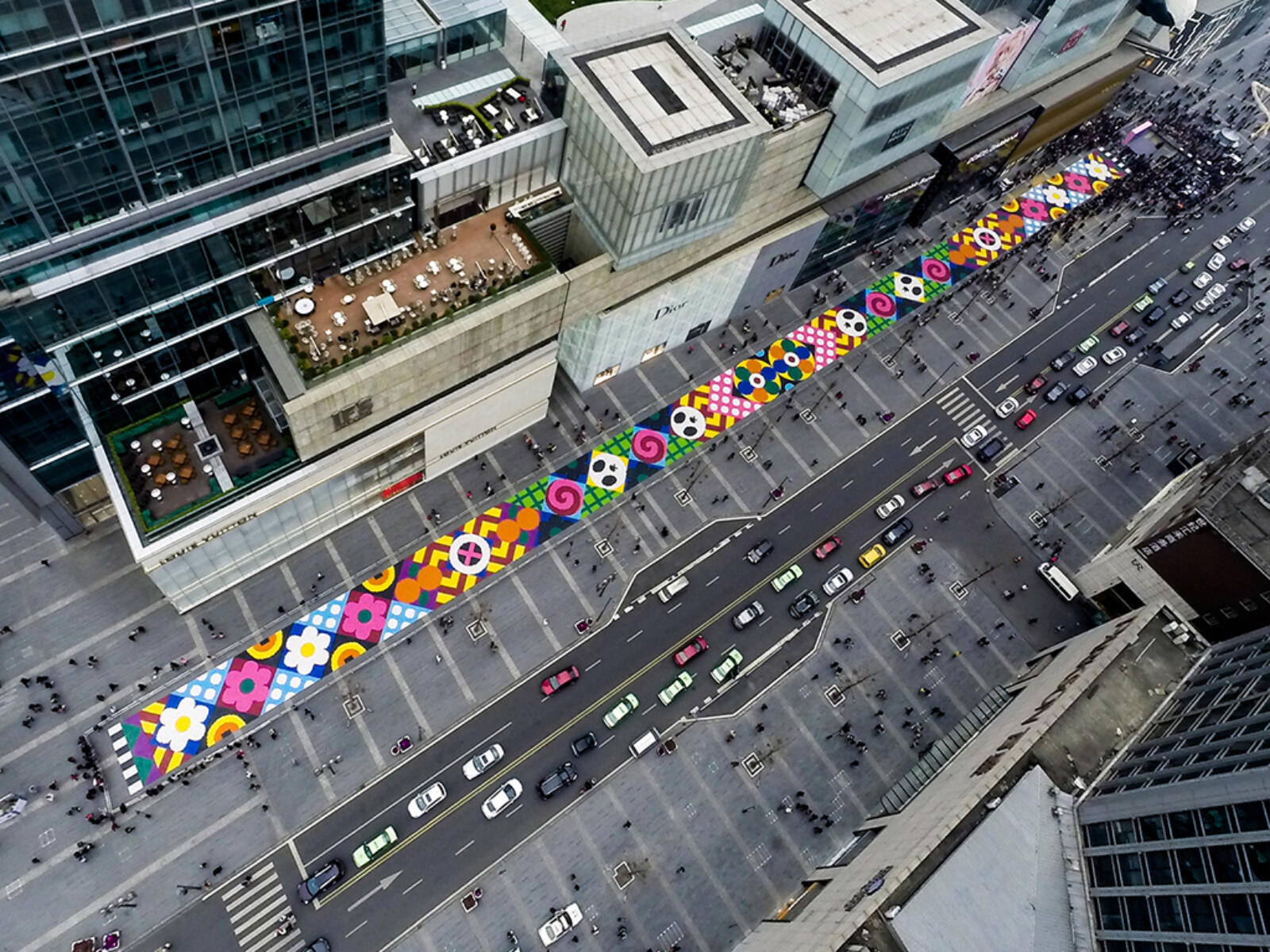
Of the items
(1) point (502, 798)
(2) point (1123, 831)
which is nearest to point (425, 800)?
(1) point (502, 798)

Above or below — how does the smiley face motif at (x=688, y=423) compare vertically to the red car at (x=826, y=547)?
above

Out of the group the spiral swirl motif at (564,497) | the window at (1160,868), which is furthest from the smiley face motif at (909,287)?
the window at (1160,868)

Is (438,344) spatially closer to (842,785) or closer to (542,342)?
(542,342)

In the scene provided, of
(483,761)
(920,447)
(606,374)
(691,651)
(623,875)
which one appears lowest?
(623,875)

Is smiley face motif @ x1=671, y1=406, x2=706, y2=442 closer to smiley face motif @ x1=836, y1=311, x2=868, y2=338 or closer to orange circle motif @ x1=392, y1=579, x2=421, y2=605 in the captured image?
smiley face motif @ x1=836, y1=311, x2=868, y2=338

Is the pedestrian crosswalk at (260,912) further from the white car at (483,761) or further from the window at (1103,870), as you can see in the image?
the window at (1103,870)

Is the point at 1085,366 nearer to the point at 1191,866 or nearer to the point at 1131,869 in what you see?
the point at 1131,869
